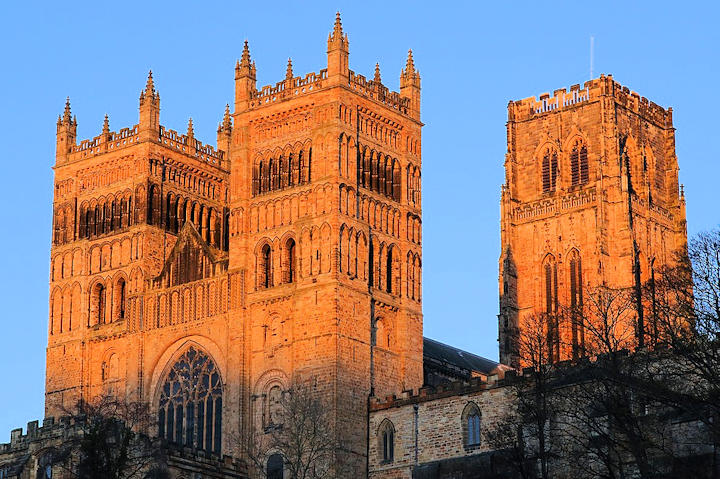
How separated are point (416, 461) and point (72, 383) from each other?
23867mm

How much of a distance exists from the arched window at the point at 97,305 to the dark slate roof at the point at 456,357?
19.6 metres

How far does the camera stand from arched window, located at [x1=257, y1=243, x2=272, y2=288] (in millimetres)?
91625

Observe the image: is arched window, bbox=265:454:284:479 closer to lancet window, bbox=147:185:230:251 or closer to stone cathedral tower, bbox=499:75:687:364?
lancet window, bbox=147:185:230:251

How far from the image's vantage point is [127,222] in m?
99.9

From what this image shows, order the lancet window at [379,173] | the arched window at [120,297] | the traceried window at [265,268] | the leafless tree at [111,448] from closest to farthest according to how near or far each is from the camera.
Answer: the leafless tree at [111,448] < the traceried window at [265,268] < the lancet window at [379,173] < the arched window at [120,297]

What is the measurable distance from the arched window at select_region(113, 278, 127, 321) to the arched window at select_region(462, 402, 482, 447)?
24622 millimetres

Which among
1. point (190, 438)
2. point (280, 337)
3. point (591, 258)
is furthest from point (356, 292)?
point (591, 258)

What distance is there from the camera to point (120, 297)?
99.6 m

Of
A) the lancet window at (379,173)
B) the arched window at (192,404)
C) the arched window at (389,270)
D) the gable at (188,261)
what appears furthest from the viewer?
the gable at (188,261)

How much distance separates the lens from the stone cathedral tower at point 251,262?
8888cm

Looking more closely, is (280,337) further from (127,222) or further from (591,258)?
Answer: (591,258)

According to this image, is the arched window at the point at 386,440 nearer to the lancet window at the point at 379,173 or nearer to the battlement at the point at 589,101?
the lancet window at the point at 379,173

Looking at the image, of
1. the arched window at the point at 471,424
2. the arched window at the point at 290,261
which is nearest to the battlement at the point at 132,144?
the arched window at the point at 290,261

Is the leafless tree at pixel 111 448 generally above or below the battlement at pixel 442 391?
below
